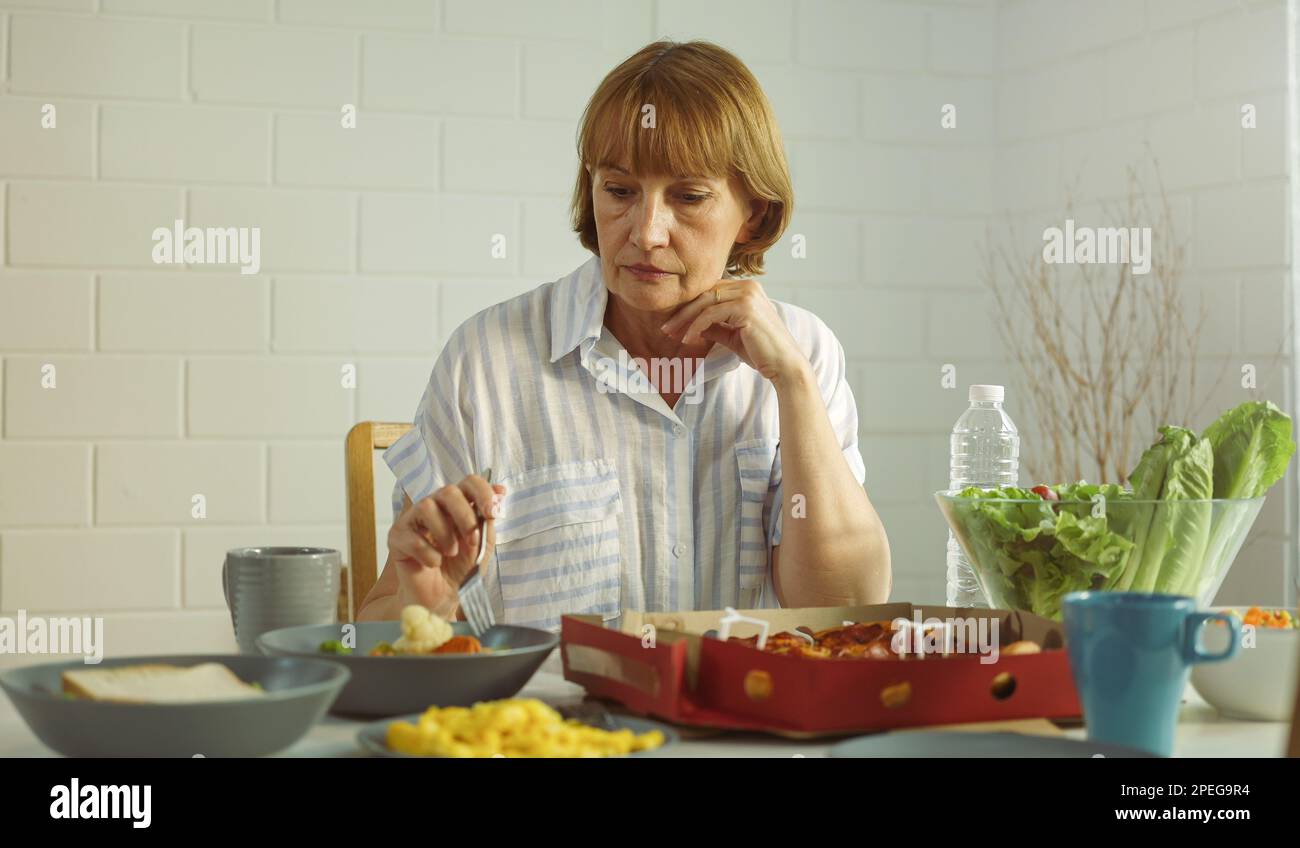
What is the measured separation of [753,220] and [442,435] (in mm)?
512

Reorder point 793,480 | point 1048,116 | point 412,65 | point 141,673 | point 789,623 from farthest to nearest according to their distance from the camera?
1. point 1048,116
2. point 412,65
3. point 793,480
4. point 789,623
5. point 141,673

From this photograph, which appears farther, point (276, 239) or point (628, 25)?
point (628, 25)

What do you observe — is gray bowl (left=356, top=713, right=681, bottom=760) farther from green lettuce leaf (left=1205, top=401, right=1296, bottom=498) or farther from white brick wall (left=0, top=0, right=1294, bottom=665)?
white brick wall (left=0, top=0, right=1294, bottom=665)

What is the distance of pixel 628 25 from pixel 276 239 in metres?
0.87

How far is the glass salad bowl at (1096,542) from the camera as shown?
1.15 meters

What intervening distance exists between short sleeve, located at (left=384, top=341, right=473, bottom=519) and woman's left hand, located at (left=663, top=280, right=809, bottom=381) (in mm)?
297

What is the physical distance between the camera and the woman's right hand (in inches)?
46.8

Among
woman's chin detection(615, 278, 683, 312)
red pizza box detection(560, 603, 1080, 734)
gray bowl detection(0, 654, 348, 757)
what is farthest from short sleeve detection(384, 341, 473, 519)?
gray bowl detection(0, 654, 348, 757)

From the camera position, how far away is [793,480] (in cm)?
158

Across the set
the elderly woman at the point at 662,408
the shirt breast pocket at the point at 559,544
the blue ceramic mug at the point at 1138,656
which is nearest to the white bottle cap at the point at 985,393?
the elderly woman at the point at 662,408

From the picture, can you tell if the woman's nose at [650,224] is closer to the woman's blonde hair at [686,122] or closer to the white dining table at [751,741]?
the woman's blonde hair at [686,122]

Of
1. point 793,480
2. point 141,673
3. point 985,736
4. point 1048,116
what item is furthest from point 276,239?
point 985,736
